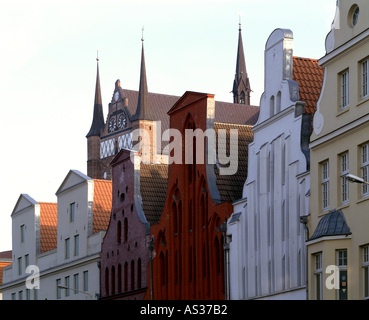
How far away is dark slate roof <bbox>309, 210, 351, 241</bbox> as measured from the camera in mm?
40272

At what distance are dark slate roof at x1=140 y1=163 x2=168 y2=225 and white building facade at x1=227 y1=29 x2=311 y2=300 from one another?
12.5 meters

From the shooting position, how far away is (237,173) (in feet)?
187

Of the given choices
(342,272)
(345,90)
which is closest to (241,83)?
(345,90)

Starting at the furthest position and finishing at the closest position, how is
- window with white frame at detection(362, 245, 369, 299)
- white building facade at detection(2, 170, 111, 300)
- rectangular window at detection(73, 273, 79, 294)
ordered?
rectangular window at detection(73, 273, 79, 294) → white building facade at detection(2, 170, 111, 300) → window with white frame at detection(362, 245, 369, 299)

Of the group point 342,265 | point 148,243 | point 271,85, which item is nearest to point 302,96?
point 271,85

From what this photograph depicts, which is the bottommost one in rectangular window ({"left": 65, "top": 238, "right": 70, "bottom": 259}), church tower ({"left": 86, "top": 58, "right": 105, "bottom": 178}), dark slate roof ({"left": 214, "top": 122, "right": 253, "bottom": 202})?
rectangular window ({"left": 65, "top": 238, "right": 70, "bottom": 259})

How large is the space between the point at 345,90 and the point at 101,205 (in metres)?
34.7

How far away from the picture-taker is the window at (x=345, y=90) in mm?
41938

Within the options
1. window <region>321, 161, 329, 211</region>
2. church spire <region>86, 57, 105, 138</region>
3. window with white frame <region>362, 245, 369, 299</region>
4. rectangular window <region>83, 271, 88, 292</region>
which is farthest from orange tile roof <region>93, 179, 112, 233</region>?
church spire <region>86, 57, 105, 138</region>

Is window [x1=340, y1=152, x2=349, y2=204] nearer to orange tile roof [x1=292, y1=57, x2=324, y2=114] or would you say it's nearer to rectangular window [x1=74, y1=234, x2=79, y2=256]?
orange tile roof [x1=292, y1=57, x2=324, y2=114]

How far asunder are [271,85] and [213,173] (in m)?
6.89

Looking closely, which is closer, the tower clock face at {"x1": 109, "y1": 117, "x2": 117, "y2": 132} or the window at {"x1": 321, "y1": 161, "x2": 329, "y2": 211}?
the window at {"x1": 321, "y1": 161, "x2": 329, "y2": 211}

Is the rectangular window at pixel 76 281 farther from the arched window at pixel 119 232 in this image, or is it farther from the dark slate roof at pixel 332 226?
the dark slate roof at pixel 332 226
